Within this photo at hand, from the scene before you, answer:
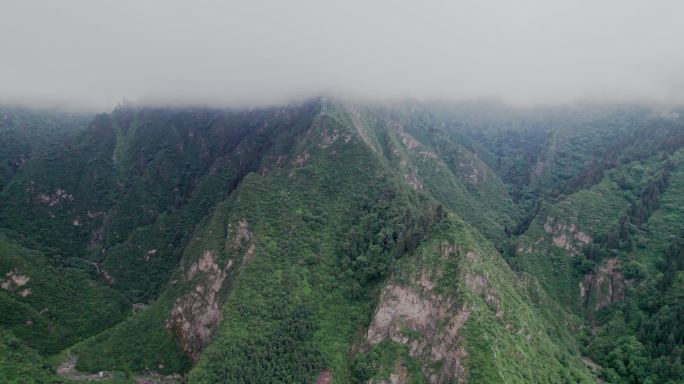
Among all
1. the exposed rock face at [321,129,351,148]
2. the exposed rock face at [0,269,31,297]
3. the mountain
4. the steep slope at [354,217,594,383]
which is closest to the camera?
the steep slope at [354,217,594,383]

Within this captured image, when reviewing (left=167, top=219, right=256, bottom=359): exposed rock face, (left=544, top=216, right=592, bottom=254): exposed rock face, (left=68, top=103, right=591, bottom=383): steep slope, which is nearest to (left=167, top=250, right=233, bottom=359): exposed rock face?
(left=167, top=219, right=256, bottom=359): exposed rock face

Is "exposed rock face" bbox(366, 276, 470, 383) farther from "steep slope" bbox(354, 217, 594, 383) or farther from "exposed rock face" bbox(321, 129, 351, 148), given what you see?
"exposed rock face" bbox(321, 129, 351, 148)

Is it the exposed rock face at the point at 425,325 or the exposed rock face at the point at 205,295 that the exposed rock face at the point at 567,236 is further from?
the exposed rock face at the point at 205,295

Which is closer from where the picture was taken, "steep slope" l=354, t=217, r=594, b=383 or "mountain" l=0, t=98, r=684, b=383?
"steep slope" l=354, t=217, r=594, b=383

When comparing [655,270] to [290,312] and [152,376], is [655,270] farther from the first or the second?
[152,376]

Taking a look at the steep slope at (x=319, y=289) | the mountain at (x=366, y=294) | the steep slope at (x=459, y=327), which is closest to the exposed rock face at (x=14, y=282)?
the mountain at (x=366, y=294)

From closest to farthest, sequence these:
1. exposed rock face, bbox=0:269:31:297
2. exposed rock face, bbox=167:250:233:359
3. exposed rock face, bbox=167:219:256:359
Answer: exposed rock face, bbox=167:250:233:359 < exposed rock face, bbox=167:219:256:359 < exposed rock face, bbox=0:269:31:297

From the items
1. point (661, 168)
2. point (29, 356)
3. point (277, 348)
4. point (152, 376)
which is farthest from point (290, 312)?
point (661, 168)
